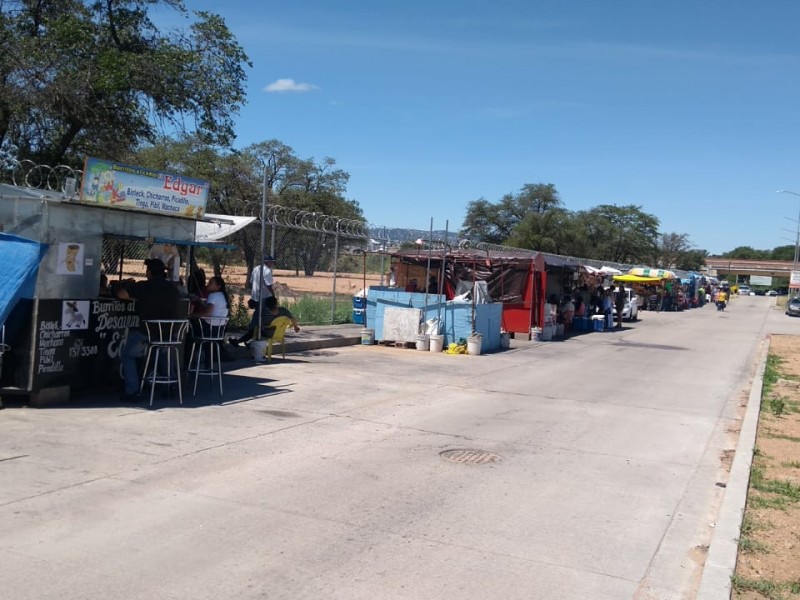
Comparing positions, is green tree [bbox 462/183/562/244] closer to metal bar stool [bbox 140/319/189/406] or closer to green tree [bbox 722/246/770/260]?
metal bar stool [bbox 140/319/189/406]

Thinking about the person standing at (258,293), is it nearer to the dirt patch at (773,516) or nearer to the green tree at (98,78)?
the green tree at (98,78)

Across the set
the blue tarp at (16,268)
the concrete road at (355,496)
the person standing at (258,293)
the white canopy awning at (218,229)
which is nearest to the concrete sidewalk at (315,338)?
the person standing at (258,293)

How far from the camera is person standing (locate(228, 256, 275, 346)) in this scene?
1472 cm

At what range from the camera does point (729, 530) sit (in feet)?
19.6

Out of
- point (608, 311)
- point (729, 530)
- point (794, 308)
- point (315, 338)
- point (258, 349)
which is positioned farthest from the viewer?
point (794, 308)

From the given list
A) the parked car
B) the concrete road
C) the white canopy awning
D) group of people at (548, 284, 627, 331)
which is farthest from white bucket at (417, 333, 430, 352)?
the parked car

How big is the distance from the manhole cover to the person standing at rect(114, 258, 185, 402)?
417 cm

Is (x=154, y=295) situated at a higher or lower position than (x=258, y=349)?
Result: higher

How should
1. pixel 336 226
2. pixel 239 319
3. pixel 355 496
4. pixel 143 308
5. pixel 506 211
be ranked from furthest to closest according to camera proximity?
pixel 506 211
pixel 336 226
pixel 239 319
pixel 143 308
pixel 355 496

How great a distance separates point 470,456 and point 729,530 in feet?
9.37

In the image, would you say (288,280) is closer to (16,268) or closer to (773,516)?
(16,268)

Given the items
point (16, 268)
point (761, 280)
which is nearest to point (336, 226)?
point (16, 268)

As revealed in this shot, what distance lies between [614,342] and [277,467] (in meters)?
20.1

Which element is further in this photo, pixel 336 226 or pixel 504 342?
pixel 504 342
